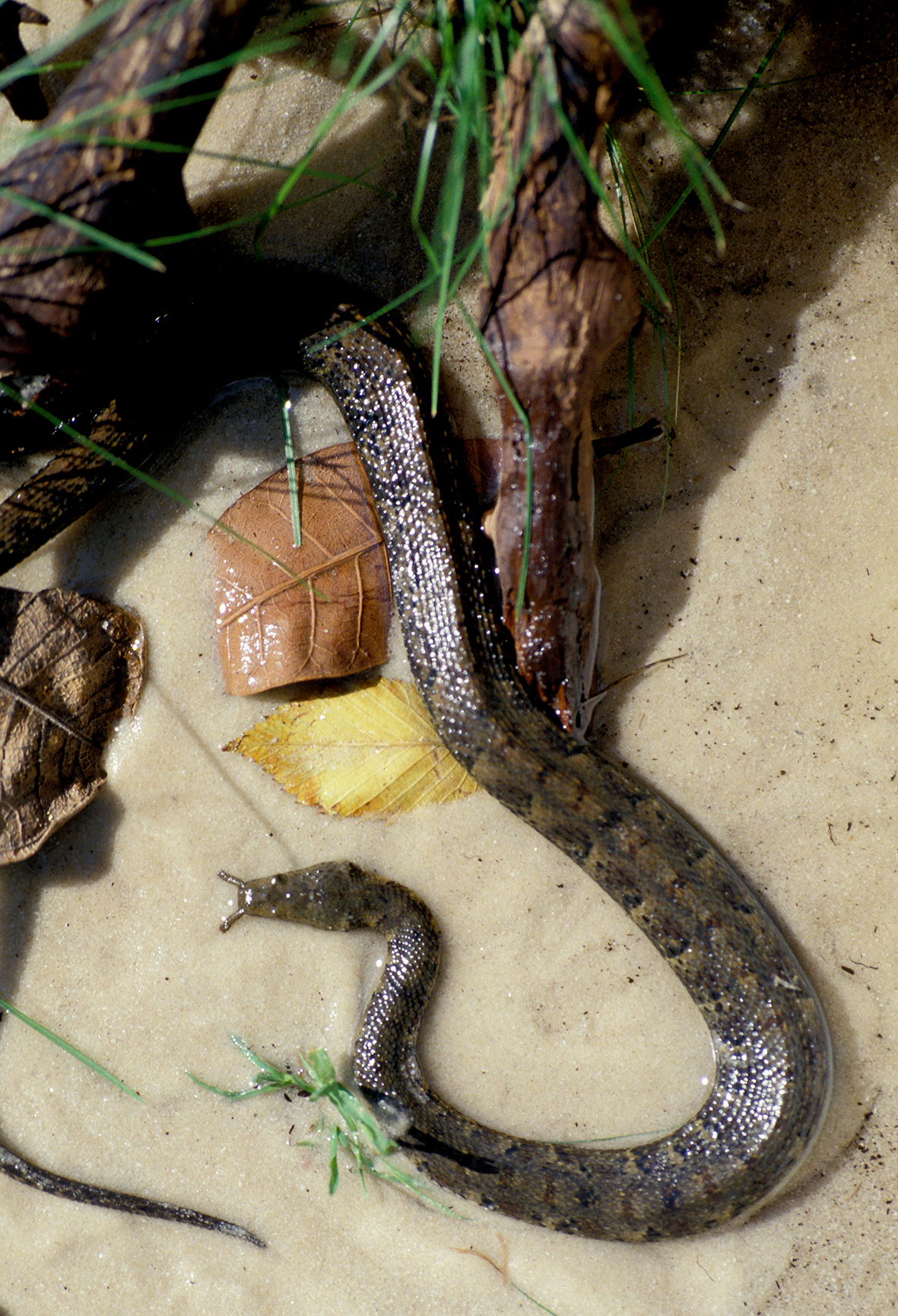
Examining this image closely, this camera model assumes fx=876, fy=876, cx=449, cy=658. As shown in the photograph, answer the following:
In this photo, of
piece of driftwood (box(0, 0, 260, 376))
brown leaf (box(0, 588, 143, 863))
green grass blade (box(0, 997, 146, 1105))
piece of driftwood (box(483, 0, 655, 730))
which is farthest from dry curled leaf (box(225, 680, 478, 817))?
piece of driftwood (box(0, 0, 260, 376))

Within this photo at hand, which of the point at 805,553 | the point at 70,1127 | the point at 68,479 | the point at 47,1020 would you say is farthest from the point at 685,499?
the point at 70,1127

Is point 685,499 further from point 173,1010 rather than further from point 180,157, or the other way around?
point 173,1010

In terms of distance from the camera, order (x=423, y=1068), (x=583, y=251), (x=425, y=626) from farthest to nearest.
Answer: (x=423, y=1068), (x=425, y=626), (x=583, y=251)

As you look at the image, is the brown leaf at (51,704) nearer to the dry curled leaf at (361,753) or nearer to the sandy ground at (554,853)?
the sandy ground at (554,853)

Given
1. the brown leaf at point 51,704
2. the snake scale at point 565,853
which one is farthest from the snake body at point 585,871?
the brown leaf at point 51,704

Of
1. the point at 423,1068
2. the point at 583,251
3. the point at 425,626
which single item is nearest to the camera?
the point at 583,251

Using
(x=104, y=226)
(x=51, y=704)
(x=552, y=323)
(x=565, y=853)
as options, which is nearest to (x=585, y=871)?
(x=565, y=853)

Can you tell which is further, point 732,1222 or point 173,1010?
point 173,1010
